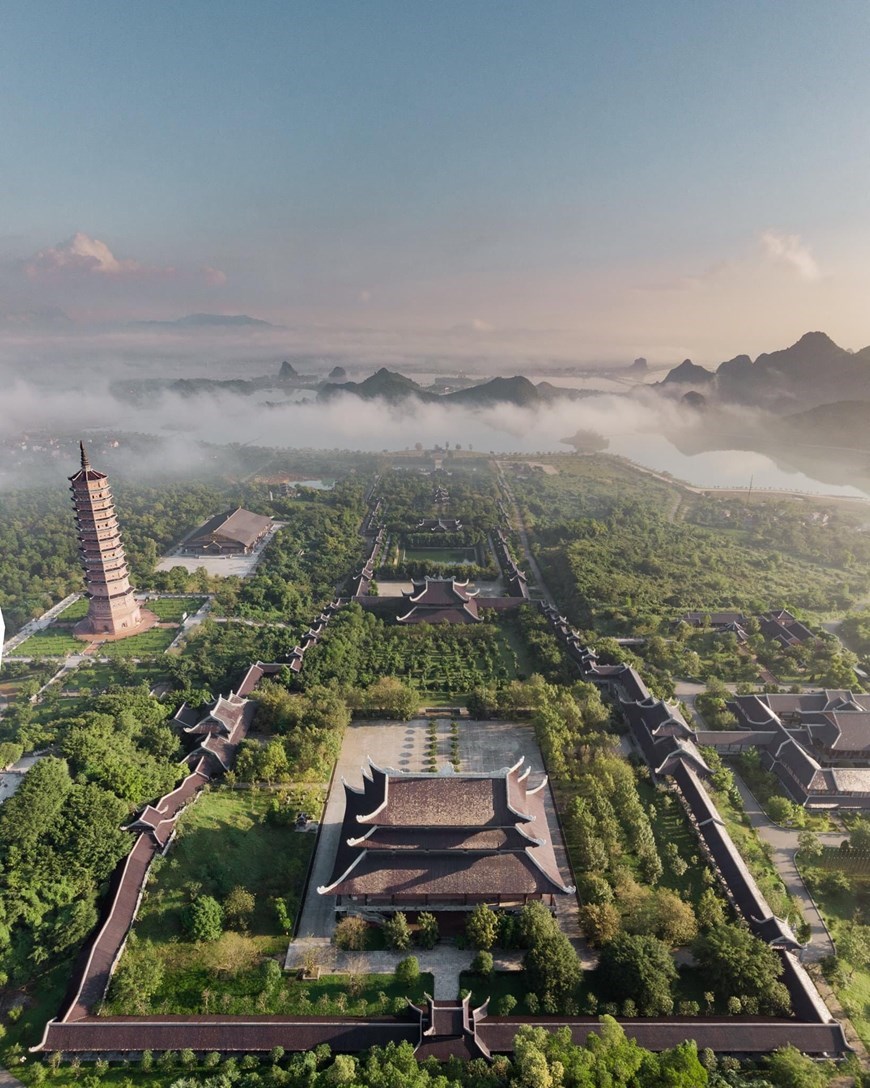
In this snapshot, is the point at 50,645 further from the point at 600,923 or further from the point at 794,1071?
the point at 794,1071

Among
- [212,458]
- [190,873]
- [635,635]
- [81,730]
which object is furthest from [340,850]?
[212,458]

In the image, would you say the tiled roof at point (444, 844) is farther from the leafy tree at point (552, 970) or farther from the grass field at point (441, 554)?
the grass field at point (441, 554)

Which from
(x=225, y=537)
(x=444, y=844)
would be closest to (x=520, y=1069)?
(x=444, y=844)

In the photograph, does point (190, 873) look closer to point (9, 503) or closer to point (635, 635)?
point (635, 635)

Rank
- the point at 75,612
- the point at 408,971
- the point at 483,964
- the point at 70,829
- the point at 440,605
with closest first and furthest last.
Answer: the point at 408,971, the point at 483,964, the point at 70,829, the point at 440,605, the point at 75,612

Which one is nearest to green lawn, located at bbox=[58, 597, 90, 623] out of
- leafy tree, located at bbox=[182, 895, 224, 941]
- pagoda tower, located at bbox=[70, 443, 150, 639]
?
pagoda tower, located at bbox=[70, 443, 150, 639]

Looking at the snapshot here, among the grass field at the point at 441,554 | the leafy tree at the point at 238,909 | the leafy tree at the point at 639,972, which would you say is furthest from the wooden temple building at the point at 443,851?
the grass field at the point at 441,554
